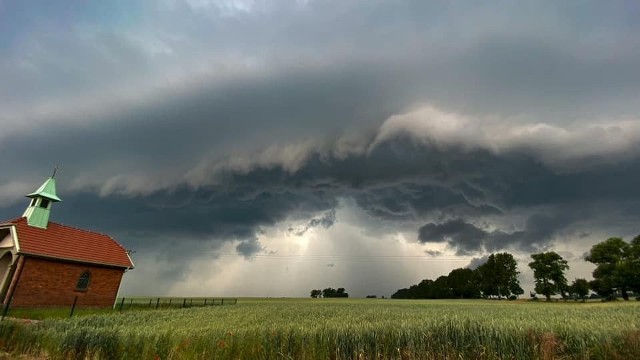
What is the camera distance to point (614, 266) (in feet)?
245

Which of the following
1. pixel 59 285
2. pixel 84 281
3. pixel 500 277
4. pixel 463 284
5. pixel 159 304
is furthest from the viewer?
pixel 463 284

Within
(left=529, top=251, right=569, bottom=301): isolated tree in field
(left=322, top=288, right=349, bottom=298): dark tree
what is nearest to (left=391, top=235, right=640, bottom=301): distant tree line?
(left=529, top=251, right=569, bottom=301): isolated tree in field

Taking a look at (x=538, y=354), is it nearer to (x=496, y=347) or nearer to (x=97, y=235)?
(x=496, y=347)

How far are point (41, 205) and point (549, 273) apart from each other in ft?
346

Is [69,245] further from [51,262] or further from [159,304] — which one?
[159,304]

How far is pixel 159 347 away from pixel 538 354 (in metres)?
11.3

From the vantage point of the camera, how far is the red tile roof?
31263 millimetres

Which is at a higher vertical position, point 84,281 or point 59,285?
point 84,281

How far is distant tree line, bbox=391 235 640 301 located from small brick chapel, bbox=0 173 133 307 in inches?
3642

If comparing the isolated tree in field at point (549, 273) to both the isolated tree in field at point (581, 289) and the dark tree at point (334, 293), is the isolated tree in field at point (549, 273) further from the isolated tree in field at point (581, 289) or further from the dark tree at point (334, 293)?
the dark tree at point (334, 293)

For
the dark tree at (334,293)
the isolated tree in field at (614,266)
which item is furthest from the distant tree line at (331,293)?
the isolated tree in field at (614,266)

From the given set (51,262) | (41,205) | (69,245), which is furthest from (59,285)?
(41,205)

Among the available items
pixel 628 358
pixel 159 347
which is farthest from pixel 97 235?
pixel 628 358

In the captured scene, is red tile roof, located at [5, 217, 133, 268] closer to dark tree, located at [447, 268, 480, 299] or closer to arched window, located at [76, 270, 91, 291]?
arched window, located at [76, 270, 91, 291]
